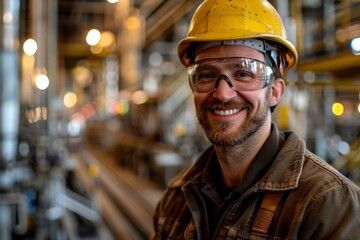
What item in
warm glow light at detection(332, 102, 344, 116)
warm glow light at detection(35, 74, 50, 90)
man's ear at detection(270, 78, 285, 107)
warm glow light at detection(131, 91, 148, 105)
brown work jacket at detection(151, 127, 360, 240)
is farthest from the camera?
warm glow light at detection(131, 91, 148, 105)

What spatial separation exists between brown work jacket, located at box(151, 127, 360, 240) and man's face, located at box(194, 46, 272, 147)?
0.59 feet

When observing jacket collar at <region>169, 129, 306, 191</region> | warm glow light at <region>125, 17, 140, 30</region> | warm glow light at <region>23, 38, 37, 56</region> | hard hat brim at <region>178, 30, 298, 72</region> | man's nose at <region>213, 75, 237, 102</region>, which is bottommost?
jacket collar at <region>169, 129, 306, 191</region>

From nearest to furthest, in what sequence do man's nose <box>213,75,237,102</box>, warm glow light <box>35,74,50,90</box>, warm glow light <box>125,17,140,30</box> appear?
man's nose <box>213,75,237,102</box> → warm glow light <box>35,74,50,90</box> → warm glow light <box>125,17,140,30</box>

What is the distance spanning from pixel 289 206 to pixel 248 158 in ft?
1.29

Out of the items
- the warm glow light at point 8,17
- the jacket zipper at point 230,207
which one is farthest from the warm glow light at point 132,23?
the jacket zipper at point 230,207

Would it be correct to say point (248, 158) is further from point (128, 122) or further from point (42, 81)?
point (128, 122)

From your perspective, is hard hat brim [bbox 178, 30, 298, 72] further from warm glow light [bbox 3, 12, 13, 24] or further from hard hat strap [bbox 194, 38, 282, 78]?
warm glow light [bbox 3, 12, 13, 24]

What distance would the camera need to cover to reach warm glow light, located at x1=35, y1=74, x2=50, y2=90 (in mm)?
5512

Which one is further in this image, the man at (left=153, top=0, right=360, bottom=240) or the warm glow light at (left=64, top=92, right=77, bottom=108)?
the warm glow light at (left=64, top=92, right=77, bottom=108)

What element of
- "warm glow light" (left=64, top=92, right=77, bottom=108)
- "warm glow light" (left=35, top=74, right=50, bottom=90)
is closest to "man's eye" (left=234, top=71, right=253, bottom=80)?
"warm glow light" (left=35, top=74, right=50, bottom=90)

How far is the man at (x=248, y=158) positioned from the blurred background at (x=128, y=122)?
189cm

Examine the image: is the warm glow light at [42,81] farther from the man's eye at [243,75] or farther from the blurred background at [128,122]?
the man's eye at [243,75]

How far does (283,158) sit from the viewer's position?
1.83 meters

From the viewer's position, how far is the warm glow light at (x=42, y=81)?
5.51 metres
